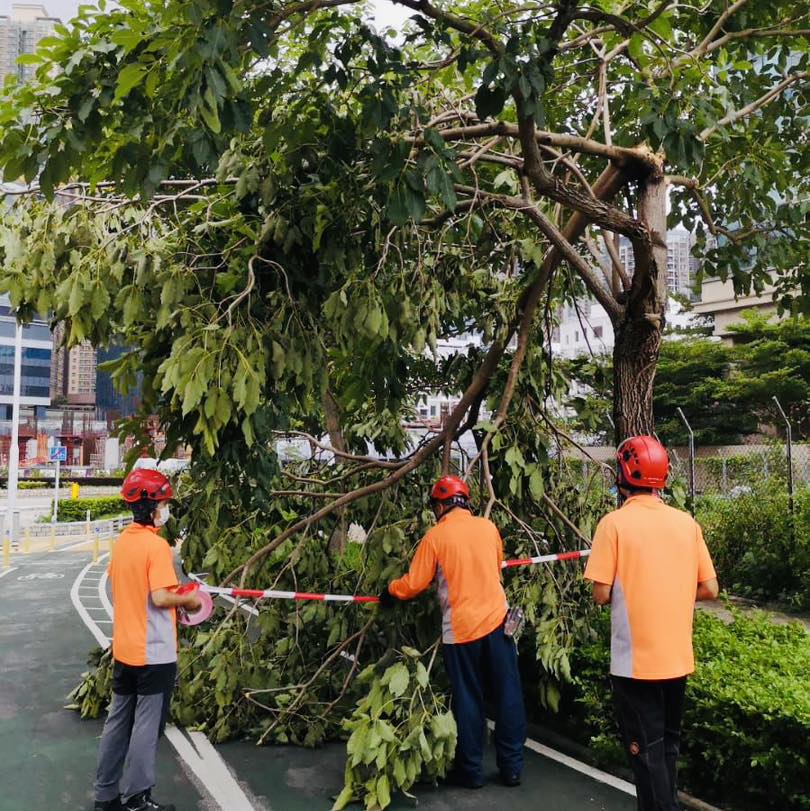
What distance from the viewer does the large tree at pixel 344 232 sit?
14.0ft

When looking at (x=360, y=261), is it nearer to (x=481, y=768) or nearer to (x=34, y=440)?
(x=481, y=768)

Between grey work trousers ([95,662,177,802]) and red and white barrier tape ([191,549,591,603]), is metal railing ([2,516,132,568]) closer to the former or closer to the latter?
red and white barrier tape ([191,549,591,603])

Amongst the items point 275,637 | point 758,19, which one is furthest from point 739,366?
point 275,637

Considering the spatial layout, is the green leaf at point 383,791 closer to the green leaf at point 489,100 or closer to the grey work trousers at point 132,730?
the grey work trousers at point 132,730

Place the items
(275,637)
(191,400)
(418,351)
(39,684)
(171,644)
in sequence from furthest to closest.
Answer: (39,684)
(275,637)
(418,351)
(171,644)
(191,400)

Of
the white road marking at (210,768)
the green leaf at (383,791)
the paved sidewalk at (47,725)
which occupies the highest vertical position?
the green leaf at (383,791)

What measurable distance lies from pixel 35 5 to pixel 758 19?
40171mm

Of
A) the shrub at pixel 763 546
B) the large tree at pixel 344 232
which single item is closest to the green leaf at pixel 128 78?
the large tree at pixel 344 232

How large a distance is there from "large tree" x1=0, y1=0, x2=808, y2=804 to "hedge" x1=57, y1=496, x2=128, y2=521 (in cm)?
2769

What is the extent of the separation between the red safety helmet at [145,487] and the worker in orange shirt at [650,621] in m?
2.60

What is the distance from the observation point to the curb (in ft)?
15.5

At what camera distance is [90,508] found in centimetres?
3359

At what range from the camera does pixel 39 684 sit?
25.6ft

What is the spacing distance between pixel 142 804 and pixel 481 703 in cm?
214
